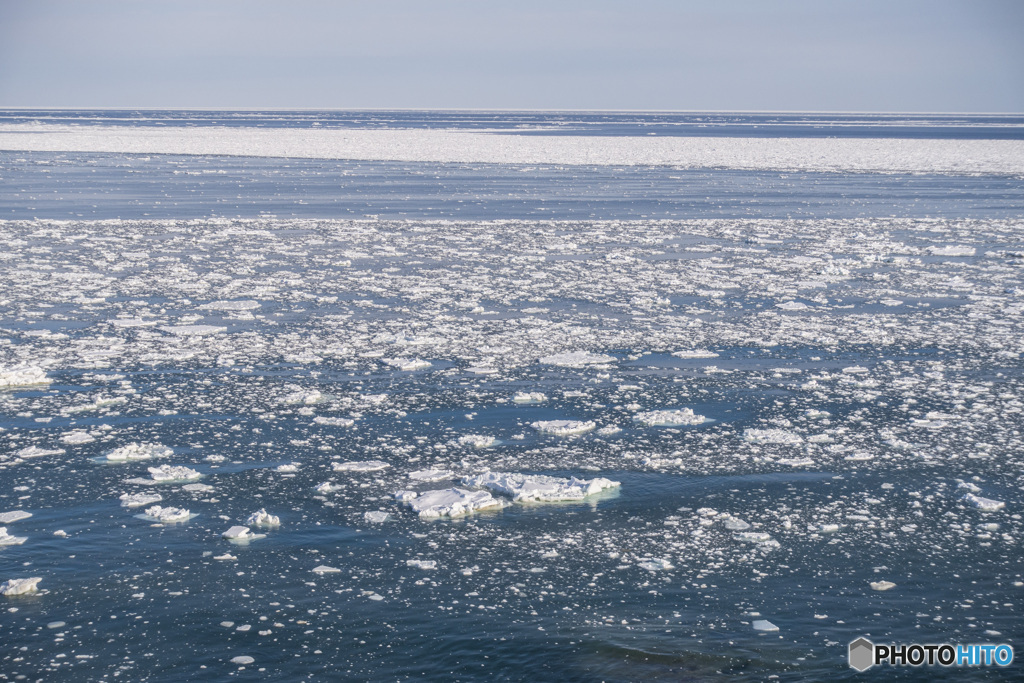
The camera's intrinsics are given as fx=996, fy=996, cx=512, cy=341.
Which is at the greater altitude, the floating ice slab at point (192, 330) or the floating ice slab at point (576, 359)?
the floating ice slab at point (192, 330)

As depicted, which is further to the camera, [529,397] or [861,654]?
[529,397]

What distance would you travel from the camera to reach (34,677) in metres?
4.10

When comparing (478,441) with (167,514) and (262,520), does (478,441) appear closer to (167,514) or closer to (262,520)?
(262,520)

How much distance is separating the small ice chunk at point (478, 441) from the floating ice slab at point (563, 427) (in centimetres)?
41

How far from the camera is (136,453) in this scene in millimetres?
6629

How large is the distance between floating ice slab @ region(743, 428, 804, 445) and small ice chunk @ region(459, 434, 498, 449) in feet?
5.86

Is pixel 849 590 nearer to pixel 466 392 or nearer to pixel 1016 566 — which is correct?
pixel 1016 566

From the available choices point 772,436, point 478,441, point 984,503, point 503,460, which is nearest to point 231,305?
point 478,441

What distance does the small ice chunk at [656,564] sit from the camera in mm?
5109

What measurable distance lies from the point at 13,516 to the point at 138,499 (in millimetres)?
665

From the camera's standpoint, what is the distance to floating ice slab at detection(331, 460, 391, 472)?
6419mm

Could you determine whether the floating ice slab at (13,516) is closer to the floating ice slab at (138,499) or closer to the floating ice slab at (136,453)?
the floating ice slab at (138,499)

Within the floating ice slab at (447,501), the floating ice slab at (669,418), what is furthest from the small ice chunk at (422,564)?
the floating ice slab at (669,418)

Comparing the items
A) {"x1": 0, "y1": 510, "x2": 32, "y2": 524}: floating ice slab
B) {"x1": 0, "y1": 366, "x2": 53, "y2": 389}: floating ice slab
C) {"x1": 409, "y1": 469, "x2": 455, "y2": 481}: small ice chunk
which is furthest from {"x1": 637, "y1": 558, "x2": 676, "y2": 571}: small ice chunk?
{"x1": 0, "y1": 366, "x2": 53, "y2": 389}: floating ice slab
